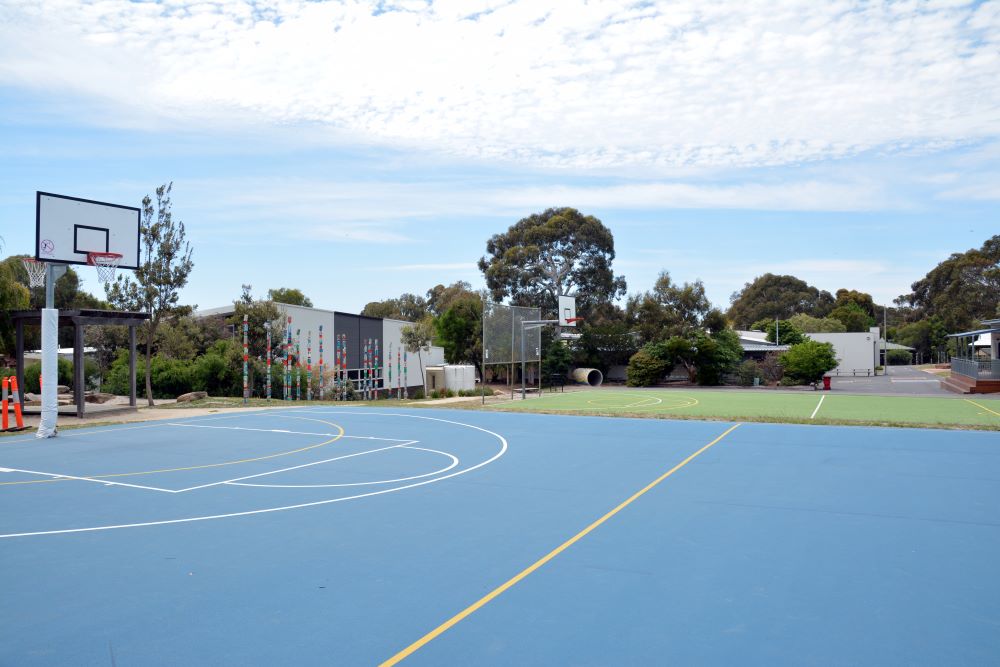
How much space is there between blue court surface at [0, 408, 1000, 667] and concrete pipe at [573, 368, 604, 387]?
1524 inches

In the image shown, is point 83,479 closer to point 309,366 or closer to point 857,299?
point 309,366

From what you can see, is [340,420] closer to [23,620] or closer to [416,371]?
[23,620]

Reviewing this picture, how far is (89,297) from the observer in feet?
170

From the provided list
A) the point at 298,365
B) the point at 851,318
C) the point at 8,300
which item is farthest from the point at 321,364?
the point at 851,318

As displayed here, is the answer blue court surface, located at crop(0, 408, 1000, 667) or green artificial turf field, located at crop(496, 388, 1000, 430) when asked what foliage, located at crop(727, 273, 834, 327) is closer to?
green artificial turf field, located at crop(496, 388, 1000, 430)

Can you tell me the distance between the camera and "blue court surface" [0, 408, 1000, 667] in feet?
17.5

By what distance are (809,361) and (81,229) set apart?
39991 mm

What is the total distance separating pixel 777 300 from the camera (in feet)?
313

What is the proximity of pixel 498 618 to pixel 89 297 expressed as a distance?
54.8 meters

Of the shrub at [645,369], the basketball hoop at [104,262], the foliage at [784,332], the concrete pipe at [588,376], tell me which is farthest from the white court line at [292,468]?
the foliage at [784,332]

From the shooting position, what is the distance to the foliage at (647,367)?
161 feet

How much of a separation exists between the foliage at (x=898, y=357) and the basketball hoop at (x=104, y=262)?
95.3 meters

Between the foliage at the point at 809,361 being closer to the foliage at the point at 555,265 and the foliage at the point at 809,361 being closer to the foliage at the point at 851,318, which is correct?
the foliage at the point at 555,265

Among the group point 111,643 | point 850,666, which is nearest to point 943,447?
point 850,666
